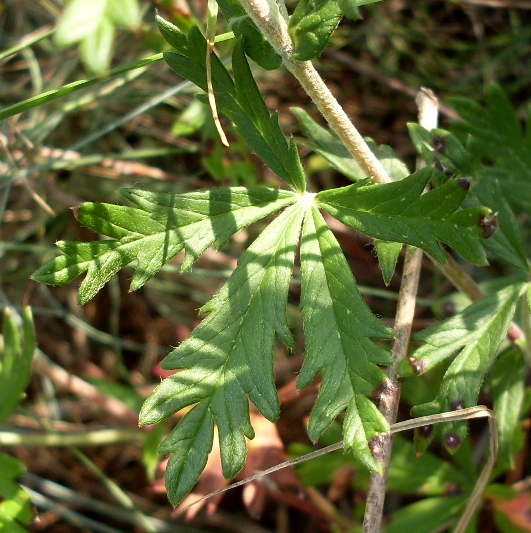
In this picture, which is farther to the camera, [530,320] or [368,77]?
[368,77]

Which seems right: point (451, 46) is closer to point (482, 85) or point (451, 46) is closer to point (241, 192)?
point (482, 85)

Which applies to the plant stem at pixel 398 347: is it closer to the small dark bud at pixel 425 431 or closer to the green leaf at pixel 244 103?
the small dark bud at pixel 425 431

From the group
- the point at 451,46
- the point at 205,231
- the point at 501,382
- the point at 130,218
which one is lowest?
the point at 501,382

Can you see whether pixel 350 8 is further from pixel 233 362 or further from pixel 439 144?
pixel 233 362

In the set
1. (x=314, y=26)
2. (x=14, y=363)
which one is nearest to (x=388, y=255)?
(x=314, y=26)

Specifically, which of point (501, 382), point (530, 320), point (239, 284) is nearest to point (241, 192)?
point (239, 284)

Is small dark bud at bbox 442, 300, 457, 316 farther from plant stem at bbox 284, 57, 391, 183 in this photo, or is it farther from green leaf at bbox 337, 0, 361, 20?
green leaf at bbox 337, 0, 361, 20

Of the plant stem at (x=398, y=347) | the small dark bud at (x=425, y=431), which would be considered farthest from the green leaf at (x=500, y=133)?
the small dark bud at (x=425, y=431)
